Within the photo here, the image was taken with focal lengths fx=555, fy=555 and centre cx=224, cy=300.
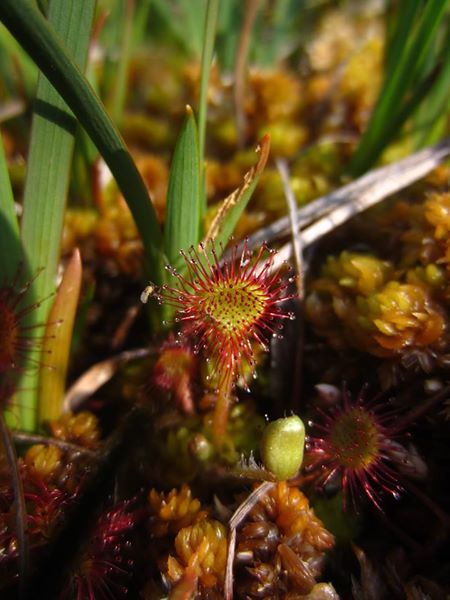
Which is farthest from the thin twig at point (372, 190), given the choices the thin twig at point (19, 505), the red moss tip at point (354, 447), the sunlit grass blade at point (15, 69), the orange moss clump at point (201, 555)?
the sunlit grass blade at point (15, 69)

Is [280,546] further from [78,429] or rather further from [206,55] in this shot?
[206,55]

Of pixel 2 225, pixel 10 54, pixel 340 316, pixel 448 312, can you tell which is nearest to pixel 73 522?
pixel 2 225

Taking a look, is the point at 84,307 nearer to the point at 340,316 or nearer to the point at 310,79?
the point at 340,316

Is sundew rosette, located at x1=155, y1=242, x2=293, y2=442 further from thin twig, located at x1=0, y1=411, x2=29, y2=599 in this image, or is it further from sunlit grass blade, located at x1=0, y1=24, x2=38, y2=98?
sunlit grass blade, located at x1=0, y1=24, x2=38, y2=98

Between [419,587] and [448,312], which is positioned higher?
[448,312]

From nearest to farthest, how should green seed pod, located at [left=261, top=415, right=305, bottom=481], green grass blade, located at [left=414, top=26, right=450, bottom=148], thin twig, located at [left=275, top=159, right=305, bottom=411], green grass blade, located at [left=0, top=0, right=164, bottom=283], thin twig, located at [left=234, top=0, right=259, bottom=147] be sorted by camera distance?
green grass blade, located at [left=0, top=0, right=164, bottom=283], green seed pod, located at [left=261, top=415, right=305, bottom=481], thin twig, located at [left=275, top=159, right=305, bottom=411], green grass blade, located at [left=414, top=26, right=450, bottom=148], thin twig, located at [left=234, top=0, right=259, bottom=147]

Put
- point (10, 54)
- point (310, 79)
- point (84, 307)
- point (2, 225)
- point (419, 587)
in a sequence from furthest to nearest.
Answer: point (310, 79), point (10, 54), point (84, 307), point (2, 225), point (419, 587)

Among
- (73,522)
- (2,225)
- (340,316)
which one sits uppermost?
(2,225)

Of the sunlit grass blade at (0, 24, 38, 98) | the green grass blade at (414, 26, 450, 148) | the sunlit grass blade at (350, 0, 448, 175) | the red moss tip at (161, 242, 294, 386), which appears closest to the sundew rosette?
the red moss tip at (161, 242, 294, 386)
